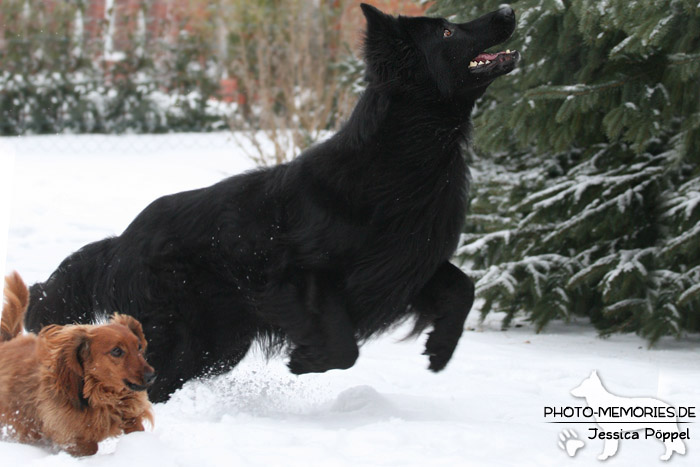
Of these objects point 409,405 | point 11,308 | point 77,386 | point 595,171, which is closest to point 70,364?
point 77,386

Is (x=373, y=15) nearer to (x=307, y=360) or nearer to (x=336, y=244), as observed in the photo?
(x=336, y=244)

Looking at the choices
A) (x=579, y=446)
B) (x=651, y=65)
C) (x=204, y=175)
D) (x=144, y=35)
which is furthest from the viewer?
(x=144, y=35)

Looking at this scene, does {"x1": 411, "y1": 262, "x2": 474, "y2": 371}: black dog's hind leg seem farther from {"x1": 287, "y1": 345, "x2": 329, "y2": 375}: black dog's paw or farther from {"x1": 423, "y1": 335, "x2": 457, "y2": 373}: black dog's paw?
{"x1": 287, "y1": 345, "x2": 329, "y2": 375}: black dog's paw

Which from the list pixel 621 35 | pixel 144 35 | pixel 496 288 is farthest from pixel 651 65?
pixel 144 35

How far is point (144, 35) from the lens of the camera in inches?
555

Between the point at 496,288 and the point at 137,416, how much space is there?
366 centimetres

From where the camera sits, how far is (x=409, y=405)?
157 inches

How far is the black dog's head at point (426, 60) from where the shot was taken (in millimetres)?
3578

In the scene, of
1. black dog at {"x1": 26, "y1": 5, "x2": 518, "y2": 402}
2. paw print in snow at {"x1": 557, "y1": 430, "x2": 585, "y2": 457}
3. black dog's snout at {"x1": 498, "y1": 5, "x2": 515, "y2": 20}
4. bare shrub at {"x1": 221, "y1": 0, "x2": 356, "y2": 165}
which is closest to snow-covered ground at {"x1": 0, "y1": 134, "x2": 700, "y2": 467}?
paw print in snow at {"x1": 557, "y1": 430, "x2": 585, "y2": 457}

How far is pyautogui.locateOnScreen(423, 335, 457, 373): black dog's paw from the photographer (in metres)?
3.77

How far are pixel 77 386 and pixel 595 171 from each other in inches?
174

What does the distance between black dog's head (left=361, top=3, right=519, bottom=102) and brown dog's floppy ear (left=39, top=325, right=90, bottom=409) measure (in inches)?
66.9

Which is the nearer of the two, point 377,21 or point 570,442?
point 570,442

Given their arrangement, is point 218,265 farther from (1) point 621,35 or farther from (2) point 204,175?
(2) point 204,175
